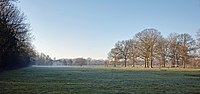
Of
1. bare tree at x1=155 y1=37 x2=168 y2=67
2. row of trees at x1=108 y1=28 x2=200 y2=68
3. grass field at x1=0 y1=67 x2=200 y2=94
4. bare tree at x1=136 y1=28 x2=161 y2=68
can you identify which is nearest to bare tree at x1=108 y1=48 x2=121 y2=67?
row of trees at x1=108 y1=28 x2=200 y2=68

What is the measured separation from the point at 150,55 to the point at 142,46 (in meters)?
3.71

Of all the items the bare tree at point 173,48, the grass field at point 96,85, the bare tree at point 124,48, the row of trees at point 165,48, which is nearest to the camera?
the grass field at point 96,85

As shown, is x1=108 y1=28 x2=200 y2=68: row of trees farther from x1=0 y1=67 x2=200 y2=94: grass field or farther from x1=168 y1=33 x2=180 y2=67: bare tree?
x1=0 y1=67 x2=200 y2=94: grass field

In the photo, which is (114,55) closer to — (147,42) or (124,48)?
(124,48)

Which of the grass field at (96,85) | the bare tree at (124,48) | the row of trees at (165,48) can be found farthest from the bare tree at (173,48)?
the grass field at (96,85)

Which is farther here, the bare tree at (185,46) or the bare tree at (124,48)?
the bare tree at (124,48)

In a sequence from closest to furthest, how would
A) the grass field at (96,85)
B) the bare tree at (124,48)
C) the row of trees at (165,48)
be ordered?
the grass field at (96,85), the row of trees at (165,48), the bare tree at (124,48)

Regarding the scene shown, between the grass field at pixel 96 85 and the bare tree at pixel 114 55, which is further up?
the bare tree at pixel 114 55

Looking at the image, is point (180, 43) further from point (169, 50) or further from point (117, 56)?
point (117, 56)

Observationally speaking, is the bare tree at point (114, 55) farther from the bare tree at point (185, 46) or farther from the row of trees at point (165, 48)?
the bare tree at point (185, 46)

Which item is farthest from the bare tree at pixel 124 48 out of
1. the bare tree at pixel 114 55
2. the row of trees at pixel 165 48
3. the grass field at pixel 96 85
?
the grass field at pixel 96 85

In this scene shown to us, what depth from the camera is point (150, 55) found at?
87.5 meters

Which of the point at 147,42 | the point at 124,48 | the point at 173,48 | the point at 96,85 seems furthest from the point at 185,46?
the point at 96,85

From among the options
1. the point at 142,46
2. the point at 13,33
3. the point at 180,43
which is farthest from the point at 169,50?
the point at 13,33
